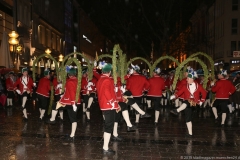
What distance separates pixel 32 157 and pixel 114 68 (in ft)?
9.92

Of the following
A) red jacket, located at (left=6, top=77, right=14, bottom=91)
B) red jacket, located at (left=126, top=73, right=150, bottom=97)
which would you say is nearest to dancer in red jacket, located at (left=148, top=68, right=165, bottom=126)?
red jacket, located at (left=126, top=73, right=150, bottom=97)

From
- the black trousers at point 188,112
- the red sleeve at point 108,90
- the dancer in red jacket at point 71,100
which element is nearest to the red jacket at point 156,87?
the black trousers at point 188,112

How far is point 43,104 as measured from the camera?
11664 mm

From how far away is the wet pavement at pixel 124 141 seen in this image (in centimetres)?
736

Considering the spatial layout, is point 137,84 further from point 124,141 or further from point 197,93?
point 124,141

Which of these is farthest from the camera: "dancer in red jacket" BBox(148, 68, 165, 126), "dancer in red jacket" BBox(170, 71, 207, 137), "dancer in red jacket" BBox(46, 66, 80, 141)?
"dancer in red jacket" BBox(148, 68, 165, 126)

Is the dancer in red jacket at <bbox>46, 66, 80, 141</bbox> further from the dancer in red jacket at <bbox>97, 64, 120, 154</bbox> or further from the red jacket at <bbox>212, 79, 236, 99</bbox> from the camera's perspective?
the red jacket at <bbox>212, 79, 236, 99</bbox>

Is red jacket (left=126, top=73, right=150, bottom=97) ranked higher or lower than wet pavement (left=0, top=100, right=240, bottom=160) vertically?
higher

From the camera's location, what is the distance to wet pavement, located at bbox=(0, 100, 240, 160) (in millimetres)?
7355

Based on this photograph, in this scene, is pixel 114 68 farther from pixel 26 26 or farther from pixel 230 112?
pixel 26 26

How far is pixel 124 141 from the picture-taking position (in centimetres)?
878

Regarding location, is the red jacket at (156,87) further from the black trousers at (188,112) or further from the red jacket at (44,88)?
the red jacket at (44,88)

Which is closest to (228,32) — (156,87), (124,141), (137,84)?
(156,87)

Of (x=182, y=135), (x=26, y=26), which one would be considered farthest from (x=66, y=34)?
(x=182, y=135)
